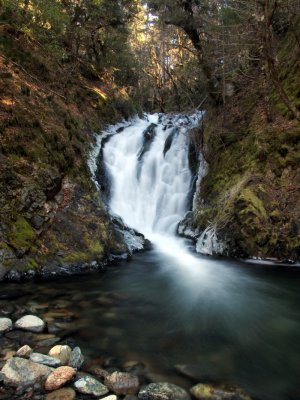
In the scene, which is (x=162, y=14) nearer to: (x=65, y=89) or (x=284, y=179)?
(x=65, y=89)


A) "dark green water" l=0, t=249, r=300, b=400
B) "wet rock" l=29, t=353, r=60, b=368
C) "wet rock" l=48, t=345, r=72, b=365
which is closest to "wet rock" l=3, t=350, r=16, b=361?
"wet rock" l=29, t=353, r=60, b=368

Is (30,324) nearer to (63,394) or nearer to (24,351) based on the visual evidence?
(24,351)

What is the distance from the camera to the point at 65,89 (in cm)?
1557

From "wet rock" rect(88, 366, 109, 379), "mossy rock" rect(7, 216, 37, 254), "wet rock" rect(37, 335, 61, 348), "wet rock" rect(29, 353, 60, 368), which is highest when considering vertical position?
A: "mossy rock" rect(7, 216, 37, 254)

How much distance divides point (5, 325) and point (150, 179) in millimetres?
10080

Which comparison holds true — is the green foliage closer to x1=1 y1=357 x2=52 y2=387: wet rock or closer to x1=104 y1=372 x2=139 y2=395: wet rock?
x1=1 y1=357 x2=52 y2=387: wet rock

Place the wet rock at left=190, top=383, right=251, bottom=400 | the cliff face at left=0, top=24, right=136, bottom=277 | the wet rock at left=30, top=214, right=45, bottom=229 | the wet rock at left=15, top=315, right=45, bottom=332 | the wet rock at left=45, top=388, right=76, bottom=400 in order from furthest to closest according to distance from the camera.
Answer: the wet rock at left=30, top=214, right=45, bottom=229, the cliff face at left=0, top=24, right=136, bottom=277, the wet rock at left=15, top=315, right=45, bottom=332, the wet rock at left=190, top=383, right=251, bottom=400, the wet rock at left=45, top=388, right=76, bottom=400

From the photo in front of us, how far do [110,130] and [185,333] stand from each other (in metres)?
13.9

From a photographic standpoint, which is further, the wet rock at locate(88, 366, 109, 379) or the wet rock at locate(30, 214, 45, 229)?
the wet rock at locate(30, 214, 45, 229)

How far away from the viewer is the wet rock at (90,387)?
3459mm

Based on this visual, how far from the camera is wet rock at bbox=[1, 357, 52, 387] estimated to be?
347cm

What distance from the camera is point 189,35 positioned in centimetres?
1428

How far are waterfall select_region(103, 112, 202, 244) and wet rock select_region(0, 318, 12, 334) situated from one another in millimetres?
6922

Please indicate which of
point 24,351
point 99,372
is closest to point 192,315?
point 99,372
